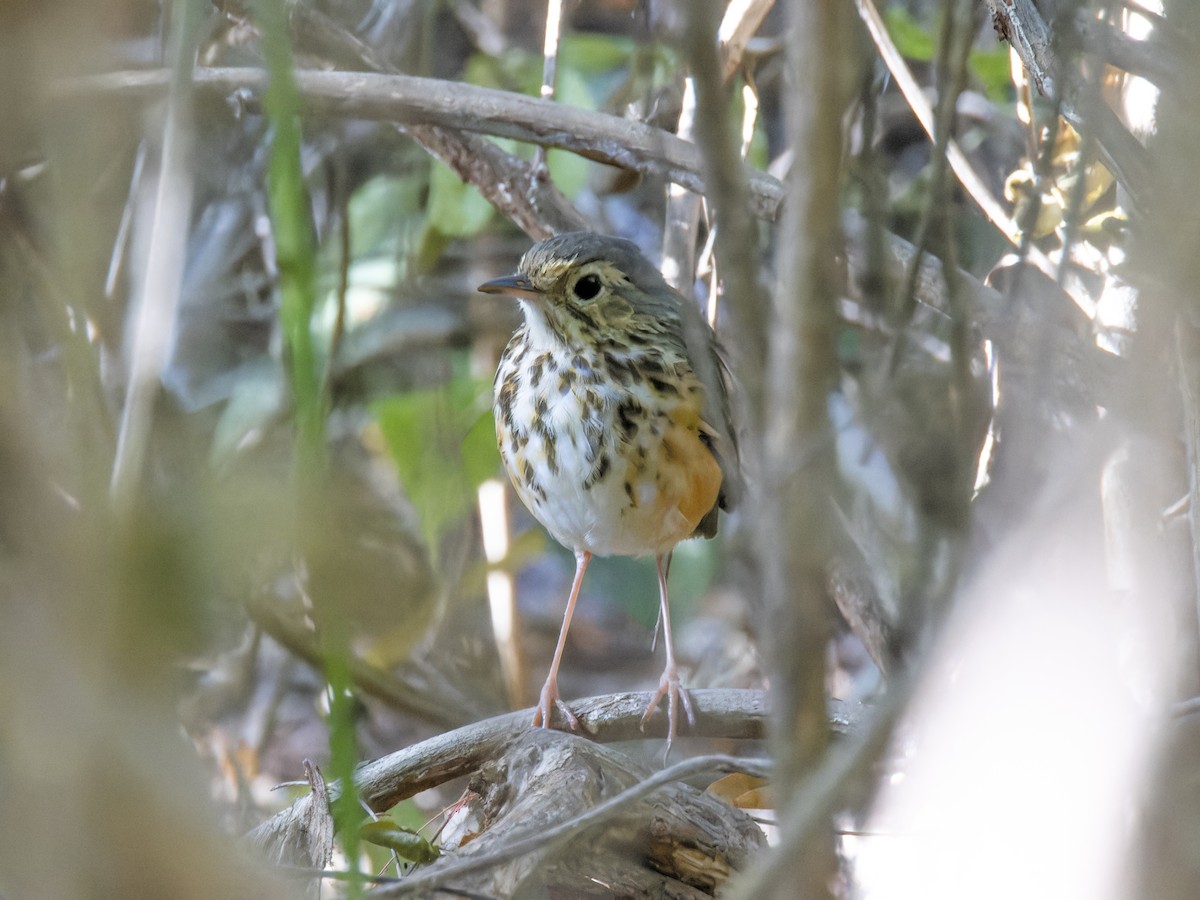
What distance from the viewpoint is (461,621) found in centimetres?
460

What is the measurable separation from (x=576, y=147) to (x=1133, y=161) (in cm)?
136

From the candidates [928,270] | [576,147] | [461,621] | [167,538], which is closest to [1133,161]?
[928,270]

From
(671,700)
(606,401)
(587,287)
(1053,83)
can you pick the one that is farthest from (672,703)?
(1053,83)

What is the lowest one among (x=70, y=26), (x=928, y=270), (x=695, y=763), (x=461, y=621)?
(x=461, y=621)

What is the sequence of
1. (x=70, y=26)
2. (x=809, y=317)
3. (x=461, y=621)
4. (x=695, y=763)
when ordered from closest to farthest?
1. (x=809, y=317)
2. (x=70, y=26)
3. (x=695, y=763)
4. (x=461, y=621)

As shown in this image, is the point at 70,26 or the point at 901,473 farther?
the point at 901,473

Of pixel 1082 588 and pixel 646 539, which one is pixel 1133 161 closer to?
pixel 1082 588

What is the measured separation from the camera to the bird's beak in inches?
112

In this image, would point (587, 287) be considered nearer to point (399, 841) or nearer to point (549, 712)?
point (549, 712)

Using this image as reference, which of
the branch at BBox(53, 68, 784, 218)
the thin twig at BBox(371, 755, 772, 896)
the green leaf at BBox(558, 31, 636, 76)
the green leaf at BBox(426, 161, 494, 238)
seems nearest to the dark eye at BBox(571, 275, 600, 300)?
the branch at BBox(53, 68, 784, 218)

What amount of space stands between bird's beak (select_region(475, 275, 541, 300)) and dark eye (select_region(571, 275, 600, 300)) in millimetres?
94

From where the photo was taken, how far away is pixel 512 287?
290cm

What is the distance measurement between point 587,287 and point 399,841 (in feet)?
4.58

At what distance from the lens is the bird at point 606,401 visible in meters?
2.91
